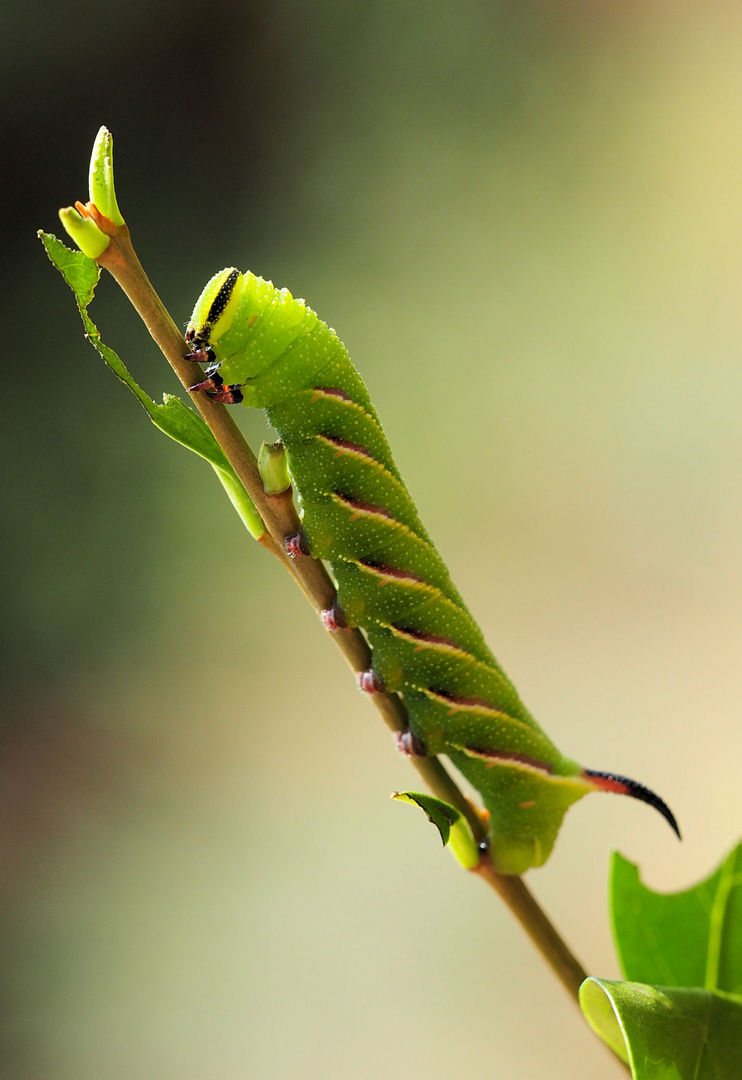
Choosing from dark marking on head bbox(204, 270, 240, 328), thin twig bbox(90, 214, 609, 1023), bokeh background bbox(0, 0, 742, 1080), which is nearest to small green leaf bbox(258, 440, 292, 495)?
thin twig bbox(90, 214, 609, 1023)

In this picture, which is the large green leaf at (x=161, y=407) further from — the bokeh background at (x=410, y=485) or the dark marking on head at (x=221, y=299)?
the bokeh background at (x=410, y=485)

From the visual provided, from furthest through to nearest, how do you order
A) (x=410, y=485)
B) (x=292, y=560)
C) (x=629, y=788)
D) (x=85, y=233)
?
1. (x=410, y=485)
2. (x=629, y=788)
3. (x=292, y=560)
4. (x=85, y=233)

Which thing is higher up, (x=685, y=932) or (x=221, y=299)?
(x=221, y=299)

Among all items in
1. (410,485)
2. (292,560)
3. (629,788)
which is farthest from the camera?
(410,485)

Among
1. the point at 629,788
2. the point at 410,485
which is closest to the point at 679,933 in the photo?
the point at 629,788

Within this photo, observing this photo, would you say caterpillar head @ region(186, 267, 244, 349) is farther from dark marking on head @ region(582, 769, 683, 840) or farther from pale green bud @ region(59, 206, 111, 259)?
dark marking on head @ region(582, 769, 683, 840)

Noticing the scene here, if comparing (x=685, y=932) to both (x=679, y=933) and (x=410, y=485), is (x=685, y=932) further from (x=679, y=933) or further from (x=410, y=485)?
(x=410, y=485)
